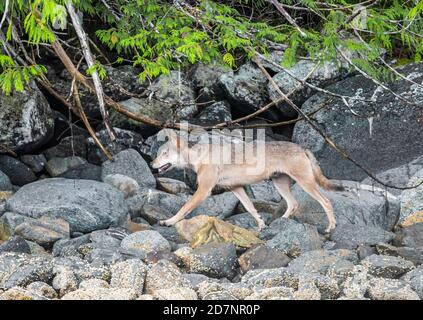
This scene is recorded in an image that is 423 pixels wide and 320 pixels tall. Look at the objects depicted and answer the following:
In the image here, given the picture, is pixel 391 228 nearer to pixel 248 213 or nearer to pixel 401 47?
pixel 248 213

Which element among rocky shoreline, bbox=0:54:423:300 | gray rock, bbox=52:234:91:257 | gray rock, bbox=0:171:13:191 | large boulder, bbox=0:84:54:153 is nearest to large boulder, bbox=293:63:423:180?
rocky shoreline, bbox=0:54:423:300

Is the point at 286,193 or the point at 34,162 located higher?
the point at 286,193

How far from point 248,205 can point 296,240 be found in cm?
221

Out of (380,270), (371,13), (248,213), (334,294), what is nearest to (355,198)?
(248,213)

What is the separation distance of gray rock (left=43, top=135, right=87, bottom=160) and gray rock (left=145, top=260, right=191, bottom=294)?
6.55m

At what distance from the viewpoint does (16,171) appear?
1433 centimetres

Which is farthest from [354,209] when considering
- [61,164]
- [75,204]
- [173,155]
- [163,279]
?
[61,164]

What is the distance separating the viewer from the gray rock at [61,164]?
14609mm

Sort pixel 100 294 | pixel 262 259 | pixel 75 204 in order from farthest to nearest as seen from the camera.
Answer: pixel 75 204
pixel 262 259
pixel 100 294

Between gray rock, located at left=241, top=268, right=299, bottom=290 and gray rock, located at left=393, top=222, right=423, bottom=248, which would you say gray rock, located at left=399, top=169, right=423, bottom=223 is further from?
gray rock, located at left=241, top=268, right=299, bottom=290

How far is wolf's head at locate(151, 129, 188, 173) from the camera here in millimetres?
13266

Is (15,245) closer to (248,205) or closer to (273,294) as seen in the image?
(273,294)

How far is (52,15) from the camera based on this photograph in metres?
8.52

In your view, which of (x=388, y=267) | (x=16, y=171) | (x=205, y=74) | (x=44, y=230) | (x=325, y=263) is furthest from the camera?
(x=205, y=74)
